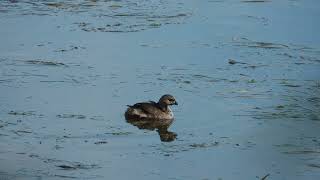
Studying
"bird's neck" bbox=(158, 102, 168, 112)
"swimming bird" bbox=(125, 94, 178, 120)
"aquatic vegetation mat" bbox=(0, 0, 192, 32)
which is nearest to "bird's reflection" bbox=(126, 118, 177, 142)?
"swimming bird" bbox=(125, 94, 178, 120)

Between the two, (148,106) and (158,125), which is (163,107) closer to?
(148,106)

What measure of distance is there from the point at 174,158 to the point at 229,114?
80.7 inches

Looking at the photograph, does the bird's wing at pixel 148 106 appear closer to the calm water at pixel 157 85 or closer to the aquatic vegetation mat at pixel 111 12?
the calm water at pixel 157 85

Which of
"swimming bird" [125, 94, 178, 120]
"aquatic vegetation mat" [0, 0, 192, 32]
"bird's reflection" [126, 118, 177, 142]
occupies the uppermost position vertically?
"aquatic vegetation mat" [0, 0, 192, 32]

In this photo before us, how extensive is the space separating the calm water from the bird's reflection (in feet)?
0.26

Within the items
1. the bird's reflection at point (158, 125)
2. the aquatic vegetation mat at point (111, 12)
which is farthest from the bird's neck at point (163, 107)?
the aquatic vegetation mat at point (111, 12)

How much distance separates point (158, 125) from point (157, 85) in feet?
4.57

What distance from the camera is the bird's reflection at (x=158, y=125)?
9.43m

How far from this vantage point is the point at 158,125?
33.5 ft

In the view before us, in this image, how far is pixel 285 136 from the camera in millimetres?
3111

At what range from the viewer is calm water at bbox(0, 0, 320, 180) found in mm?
7562

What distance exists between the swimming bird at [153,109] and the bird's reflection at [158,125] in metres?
0.05

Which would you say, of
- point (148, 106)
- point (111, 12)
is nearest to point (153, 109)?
point (148, 106)

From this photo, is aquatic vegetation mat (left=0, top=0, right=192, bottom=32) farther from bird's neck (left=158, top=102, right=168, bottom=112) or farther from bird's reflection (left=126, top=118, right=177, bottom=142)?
bird's neck (left=158, top=102, right=168, bottom=112)
